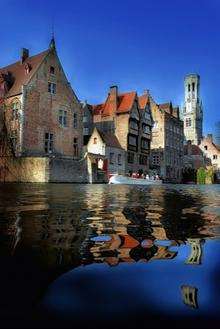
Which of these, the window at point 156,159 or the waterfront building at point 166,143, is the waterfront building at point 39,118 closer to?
the window at point 156,159

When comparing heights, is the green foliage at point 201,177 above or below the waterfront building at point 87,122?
below

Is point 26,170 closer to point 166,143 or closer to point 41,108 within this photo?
point 41,108

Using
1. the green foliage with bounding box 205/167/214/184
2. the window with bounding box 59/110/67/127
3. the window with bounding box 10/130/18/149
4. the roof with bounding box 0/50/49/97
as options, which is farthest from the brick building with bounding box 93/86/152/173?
the window with bounding box 10/130/18/149

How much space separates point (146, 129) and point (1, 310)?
63.0m

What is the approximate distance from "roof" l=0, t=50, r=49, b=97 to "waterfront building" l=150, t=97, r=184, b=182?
31101 mm

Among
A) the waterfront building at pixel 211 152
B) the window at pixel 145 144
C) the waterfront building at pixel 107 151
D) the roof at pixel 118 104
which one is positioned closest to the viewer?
the waterfront building at pixel 107 151

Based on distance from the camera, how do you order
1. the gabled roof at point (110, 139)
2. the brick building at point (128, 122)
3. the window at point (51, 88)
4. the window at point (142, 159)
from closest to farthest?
the window at point (51, 88)
the gabled roof at point (110, 139)
the brick building at point (128, 122)
the window at point (142, 159)

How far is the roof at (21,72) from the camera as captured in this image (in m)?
44.4

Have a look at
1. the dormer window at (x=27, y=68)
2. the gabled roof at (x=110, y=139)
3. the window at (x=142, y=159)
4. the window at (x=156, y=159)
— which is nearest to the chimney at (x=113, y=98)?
the gabled roof at (x=110, y=139)

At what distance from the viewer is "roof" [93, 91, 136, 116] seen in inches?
2323

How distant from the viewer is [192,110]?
128 meters

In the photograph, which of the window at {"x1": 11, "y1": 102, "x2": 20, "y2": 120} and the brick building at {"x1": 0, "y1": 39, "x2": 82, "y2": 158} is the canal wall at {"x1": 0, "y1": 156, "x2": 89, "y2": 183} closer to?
the brick building at {"x1": 0, "y1": 39, "x2": 82, "y2": 158}

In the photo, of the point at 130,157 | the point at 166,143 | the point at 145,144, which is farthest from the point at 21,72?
→ the point at 166,143

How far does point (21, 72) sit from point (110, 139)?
17095 mm
